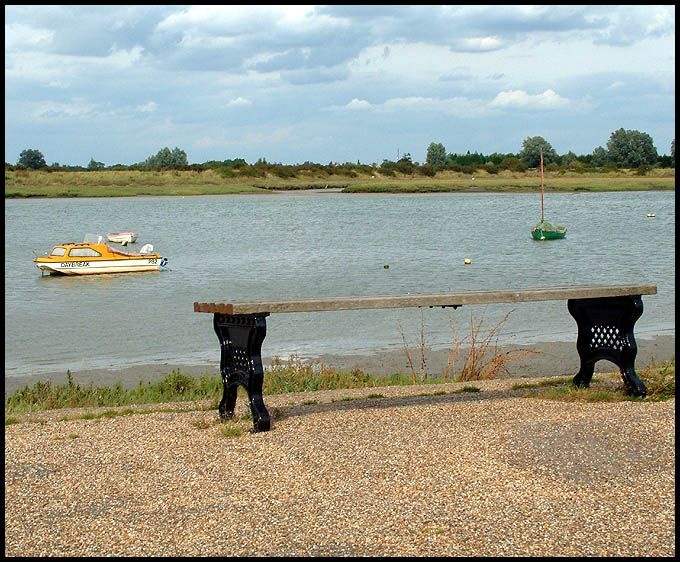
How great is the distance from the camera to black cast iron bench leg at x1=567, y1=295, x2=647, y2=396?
777 centimetres

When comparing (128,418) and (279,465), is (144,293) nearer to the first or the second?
(128,418)

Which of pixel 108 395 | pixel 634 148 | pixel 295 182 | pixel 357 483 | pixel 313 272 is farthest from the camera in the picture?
pixel 634 148

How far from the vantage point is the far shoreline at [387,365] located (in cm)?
1222

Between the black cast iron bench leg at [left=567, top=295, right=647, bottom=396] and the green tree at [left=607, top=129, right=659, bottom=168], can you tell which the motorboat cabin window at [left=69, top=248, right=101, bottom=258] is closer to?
the black cast iron bench leg at [left=567, top=295, right=647, bottom=396]

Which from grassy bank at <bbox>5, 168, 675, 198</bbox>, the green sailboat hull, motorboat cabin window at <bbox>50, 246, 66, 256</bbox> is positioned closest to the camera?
motorboat cabin window at <bbox>50, 246, 66, 256</bbox>

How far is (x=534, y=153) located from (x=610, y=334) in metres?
92.8

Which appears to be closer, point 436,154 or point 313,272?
point 313,272

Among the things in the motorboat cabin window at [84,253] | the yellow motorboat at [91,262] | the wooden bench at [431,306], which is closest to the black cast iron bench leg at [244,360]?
the wooden bench at [431,306]

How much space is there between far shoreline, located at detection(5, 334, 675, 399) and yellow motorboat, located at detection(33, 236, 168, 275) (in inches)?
586

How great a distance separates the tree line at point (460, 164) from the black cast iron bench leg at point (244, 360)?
78.4 meters

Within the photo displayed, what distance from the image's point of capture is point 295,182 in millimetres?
87500

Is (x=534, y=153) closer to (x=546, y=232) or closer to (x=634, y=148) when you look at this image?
(x=634, y=148)

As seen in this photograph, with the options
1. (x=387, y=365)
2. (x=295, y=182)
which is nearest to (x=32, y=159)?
(x=295, y=182)

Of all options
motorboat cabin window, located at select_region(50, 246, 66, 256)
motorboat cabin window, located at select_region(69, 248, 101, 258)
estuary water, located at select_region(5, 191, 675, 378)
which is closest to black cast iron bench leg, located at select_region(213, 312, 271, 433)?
estuary water, located at select_region(5, 191, 675, 378)
